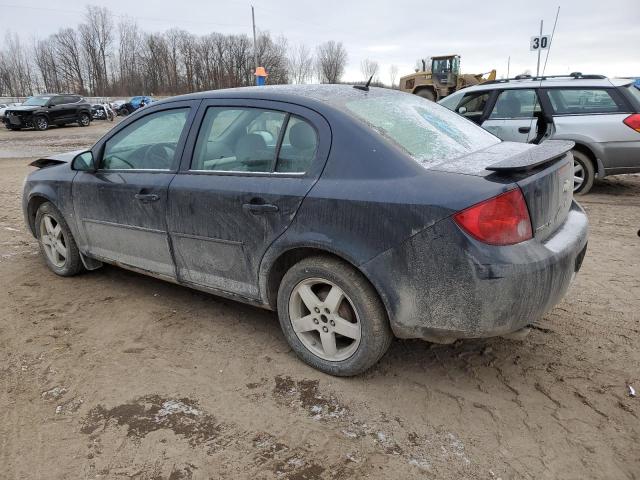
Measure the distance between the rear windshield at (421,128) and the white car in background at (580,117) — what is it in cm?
456

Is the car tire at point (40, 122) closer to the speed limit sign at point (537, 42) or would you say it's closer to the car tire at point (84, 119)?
the car tire at point (84, 119)

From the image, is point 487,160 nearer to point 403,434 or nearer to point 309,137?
point 309,137

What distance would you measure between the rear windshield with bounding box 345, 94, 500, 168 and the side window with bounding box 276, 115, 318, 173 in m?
0.28

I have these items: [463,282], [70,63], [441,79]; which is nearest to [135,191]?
[463,282]

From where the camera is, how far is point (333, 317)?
9.39 ft

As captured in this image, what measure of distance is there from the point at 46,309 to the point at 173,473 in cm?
235

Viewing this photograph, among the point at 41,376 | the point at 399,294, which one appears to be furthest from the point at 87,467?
the point at 399,294

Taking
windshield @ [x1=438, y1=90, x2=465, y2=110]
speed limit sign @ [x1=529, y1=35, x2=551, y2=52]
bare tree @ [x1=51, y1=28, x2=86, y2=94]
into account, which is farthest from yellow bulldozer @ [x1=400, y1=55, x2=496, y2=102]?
bare tree @ [x1=51, y1=28, x2=86, y2=94]

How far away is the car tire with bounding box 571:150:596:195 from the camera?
748 centimetres

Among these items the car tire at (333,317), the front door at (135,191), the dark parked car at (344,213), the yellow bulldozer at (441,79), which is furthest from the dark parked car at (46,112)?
the car tire at (333,317)

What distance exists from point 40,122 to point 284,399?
2792 centimetres

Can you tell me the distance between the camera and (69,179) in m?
4.25

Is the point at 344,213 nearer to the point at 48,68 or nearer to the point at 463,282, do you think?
the point at 463,282

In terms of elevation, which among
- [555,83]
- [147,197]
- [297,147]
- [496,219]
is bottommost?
[147,197]
